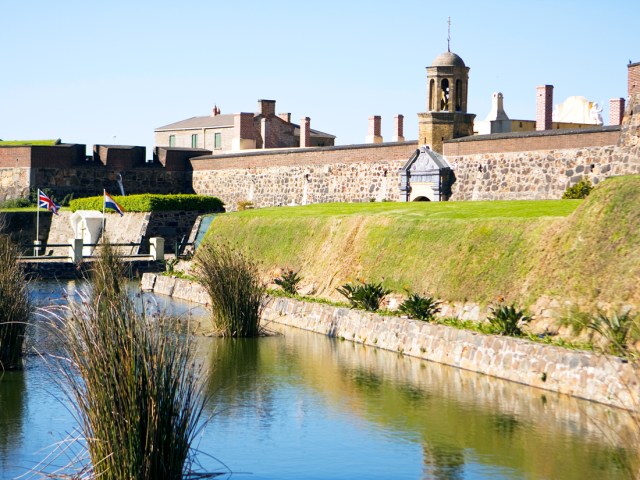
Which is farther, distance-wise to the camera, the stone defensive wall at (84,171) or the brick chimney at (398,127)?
the brick chimney at (398,127)

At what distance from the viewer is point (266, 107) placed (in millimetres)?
62156

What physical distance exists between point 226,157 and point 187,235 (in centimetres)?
598

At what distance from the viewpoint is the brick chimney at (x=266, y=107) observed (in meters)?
62.1

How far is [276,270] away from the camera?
26.8 m

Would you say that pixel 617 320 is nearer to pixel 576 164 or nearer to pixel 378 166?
pixel 576 164

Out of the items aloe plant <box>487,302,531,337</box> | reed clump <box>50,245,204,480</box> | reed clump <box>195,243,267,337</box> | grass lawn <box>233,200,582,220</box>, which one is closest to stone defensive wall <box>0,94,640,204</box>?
grass lawn <box>233,200,582,220</box>

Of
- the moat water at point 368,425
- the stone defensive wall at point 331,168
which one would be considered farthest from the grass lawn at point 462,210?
the moat water at point 368,425

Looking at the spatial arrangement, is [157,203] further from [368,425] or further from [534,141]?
[368,425]


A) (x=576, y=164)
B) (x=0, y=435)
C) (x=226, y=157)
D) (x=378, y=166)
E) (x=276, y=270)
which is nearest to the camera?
(x=0, y=435)

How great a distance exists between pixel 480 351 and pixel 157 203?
25.1m

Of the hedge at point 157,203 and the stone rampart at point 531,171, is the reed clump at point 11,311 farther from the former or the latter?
the hedge at point 157,203

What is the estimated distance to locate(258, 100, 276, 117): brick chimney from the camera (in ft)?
204

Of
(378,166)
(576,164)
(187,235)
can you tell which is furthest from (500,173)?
(187,235)

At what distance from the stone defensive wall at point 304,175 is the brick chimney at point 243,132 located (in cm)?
1258
